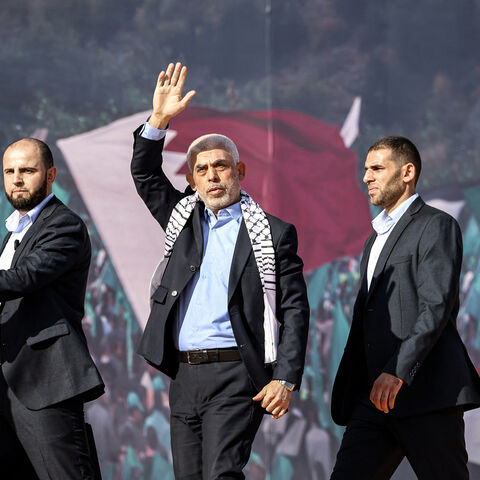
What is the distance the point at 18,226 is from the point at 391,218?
5.38 ft

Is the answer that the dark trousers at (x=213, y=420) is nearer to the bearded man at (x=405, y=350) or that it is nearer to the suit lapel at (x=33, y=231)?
the bearded man at (x=405, y=350)

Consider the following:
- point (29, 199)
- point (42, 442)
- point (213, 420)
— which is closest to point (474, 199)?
point (213, 420)

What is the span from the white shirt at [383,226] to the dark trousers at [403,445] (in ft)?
2.06

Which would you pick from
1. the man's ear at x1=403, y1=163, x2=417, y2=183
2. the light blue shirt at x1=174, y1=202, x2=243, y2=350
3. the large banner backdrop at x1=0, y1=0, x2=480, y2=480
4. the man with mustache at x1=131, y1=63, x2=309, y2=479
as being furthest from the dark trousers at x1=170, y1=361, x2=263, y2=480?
the large banner backdrop at x1=0, y1=0, x2=480, y2=480

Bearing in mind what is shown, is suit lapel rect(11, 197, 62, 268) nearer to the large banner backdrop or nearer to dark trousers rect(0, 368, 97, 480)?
dark trousers rect(0, 368, 97, 480)

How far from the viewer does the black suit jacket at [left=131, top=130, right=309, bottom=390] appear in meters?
3.55

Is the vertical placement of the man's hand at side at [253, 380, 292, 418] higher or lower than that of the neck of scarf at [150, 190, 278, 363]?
lower

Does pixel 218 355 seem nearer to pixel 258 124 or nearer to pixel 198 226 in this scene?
pixel 198 226

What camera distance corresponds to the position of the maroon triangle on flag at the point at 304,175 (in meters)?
6.09

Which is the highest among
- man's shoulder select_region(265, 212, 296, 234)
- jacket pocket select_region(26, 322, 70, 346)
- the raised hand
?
the raised hand

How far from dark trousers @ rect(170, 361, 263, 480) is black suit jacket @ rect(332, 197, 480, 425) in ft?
2.00

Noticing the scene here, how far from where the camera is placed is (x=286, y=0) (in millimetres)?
6188

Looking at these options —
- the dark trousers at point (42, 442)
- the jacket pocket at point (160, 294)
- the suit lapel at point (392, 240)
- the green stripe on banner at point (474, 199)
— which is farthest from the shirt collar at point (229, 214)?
the green stripe on banner at point (474, 199)

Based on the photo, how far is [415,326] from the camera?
366 centimetres
